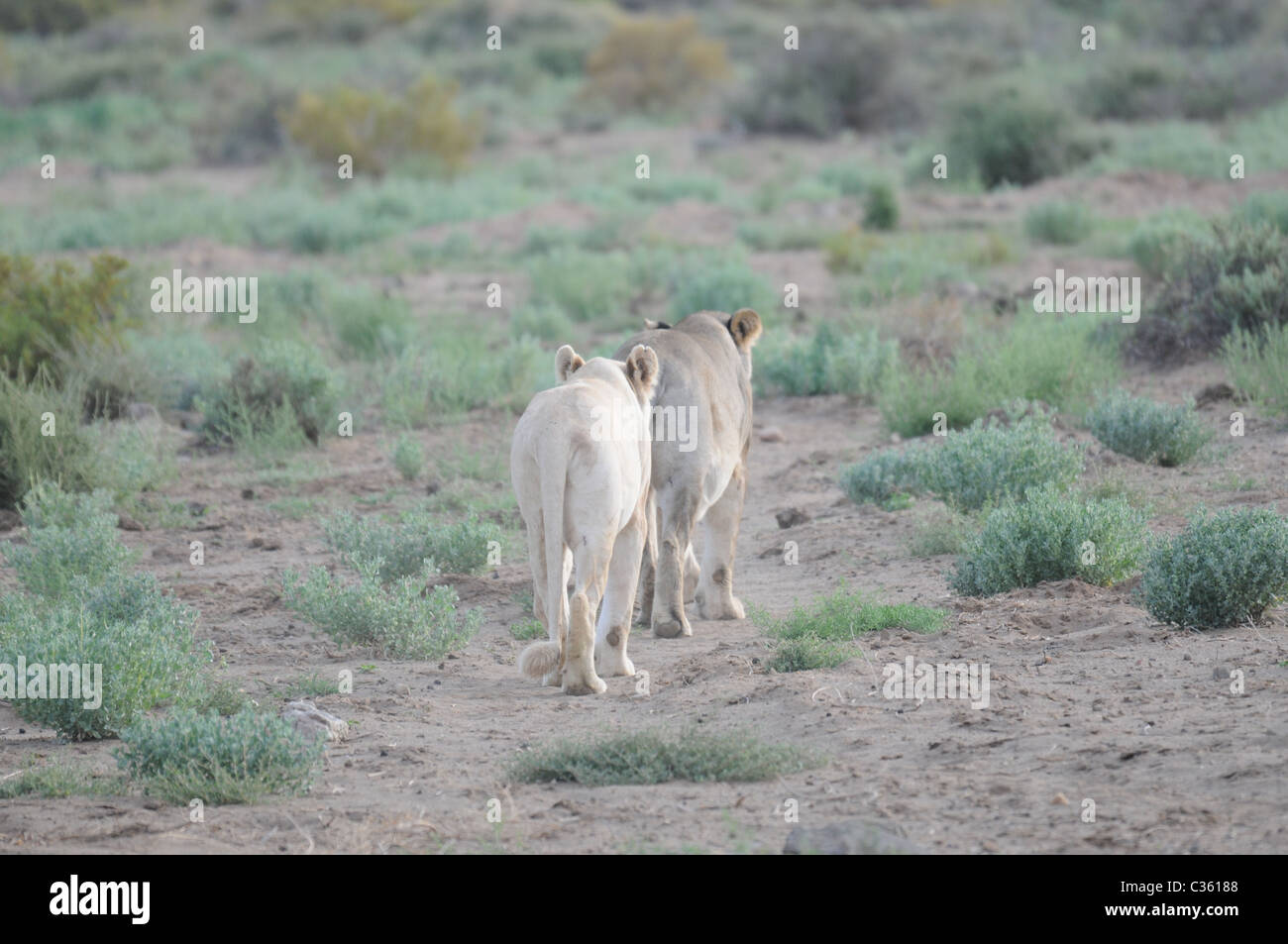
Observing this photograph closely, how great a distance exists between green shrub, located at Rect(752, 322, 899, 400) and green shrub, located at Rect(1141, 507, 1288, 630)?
22.0ft

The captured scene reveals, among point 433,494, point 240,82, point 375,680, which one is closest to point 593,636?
point 375,680

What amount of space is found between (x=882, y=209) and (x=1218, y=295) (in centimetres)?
888

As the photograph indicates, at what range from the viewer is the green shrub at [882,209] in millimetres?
22328

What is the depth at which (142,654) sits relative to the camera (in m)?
6.64

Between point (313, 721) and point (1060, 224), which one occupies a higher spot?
point (1060, 224)

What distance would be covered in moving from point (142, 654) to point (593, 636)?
194cm

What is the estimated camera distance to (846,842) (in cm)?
452

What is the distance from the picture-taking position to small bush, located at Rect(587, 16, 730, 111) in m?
40.8

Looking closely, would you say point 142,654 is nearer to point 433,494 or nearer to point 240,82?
point 433,494

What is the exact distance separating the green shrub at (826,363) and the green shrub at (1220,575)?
6.71m

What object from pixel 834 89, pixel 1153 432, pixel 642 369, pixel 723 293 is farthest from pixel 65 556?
pixel 834 89

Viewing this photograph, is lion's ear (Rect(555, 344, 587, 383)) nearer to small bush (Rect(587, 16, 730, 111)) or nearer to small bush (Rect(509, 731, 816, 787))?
small bush (Rect(509, 731, 816, 787))

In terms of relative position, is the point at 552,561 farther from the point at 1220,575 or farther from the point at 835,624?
the point at 1220,575

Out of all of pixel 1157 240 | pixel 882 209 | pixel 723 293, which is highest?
pixel 882 209
